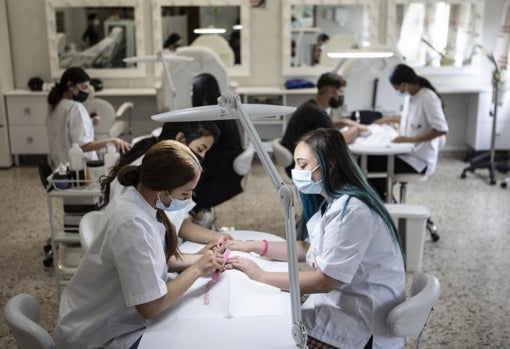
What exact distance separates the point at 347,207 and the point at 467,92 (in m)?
4.40

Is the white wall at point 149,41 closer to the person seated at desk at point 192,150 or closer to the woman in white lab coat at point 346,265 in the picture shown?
the person seated at desk at point 192,150

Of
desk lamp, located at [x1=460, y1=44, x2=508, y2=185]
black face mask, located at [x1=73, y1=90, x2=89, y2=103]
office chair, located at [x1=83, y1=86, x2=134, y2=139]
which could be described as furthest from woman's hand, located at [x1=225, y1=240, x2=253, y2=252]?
desk lamp, located at [x1=460, y1=44, x2=508, y2=185]

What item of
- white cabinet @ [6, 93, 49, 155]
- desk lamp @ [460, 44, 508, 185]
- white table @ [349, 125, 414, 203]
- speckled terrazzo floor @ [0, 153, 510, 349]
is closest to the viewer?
speckled terrazzo floor @ [0, 153, 510, 349]

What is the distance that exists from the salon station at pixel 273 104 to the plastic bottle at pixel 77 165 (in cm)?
1

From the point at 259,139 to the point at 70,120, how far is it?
2.46m

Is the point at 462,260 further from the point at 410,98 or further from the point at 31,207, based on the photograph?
the point at 31,207

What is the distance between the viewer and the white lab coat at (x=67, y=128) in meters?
Result: 3.70

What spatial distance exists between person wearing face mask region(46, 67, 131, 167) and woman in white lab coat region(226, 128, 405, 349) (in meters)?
1.88

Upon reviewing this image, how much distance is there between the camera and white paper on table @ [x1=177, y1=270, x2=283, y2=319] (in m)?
1.83

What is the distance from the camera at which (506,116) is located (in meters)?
5.90

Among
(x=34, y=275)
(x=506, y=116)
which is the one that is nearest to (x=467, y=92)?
(x=506, y=116)

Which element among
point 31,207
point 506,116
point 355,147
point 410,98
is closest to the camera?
point 355,147

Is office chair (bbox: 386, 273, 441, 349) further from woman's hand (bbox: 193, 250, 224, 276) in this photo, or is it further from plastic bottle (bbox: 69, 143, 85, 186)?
plastic bottle (bbox: 69, 143, 85, 186)

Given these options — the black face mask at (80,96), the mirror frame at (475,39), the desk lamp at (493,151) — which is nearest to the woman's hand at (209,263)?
the black face mask at (80,96)
